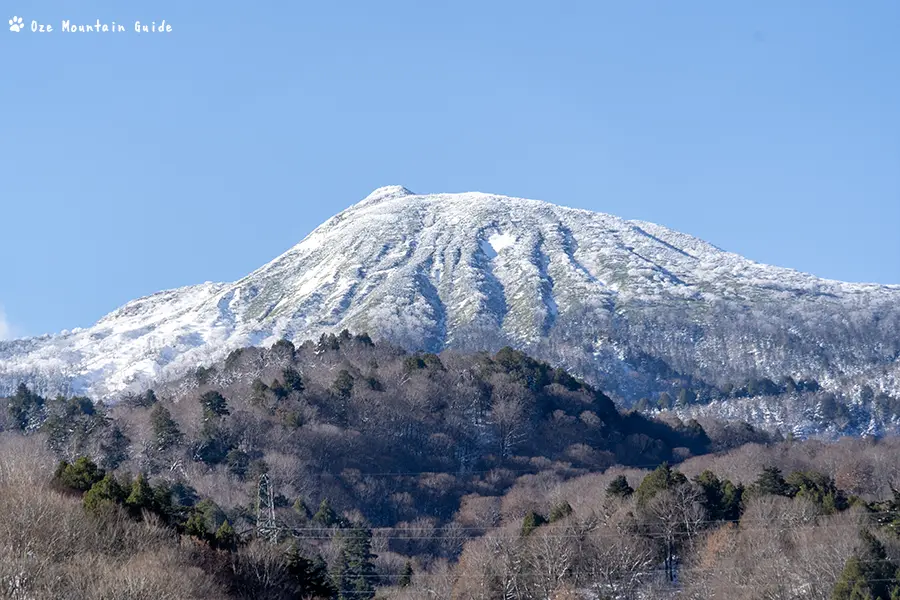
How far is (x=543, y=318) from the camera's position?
163 meters

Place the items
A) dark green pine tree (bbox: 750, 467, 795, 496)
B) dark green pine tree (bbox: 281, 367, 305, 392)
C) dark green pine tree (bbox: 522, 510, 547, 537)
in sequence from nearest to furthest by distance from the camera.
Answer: dark green pine tree (bbox: 522, 510, 547, 537) → dark green pine tree (bbox: 750, 467, 795, 496) → dark green pine tree (bbox: 281, 367, 305, 392)

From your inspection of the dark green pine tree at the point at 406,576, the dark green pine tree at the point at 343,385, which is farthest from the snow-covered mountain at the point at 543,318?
the dark green pine tree at the point at 406,576

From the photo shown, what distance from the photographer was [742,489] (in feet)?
202

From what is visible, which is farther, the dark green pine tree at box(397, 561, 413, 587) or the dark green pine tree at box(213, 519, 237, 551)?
the dark green pine tree at box(397, 561, 413, 587)

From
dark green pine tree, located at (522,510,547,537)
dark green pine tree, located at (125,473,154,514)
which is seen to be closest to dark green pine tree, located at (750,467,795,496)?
dark green pine tree, located at (522,510,547,537)

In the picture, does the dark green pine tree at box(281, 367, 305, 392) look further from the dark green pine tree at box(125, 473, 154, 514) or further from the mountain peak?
the mountain peak

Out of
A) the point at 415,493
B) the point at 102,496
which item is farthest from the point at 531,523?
the point at 102,496

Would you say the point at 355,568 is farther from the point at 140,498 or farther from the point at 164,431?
the point at 164,431

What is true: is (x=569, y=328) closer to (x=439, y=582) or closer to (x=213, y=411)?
(x=213, y=411)

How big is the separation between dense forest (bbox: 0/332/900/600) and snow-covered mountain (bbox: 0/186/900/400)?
137 feet

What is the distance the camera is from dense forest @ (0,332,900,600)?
131 ft

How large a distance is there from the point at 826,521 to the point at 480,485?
34.7 metres

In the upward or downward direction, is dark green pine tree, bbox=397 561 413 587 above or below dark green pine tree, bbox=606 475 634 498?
below

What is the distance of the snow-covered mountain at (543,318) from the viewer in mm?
148375
